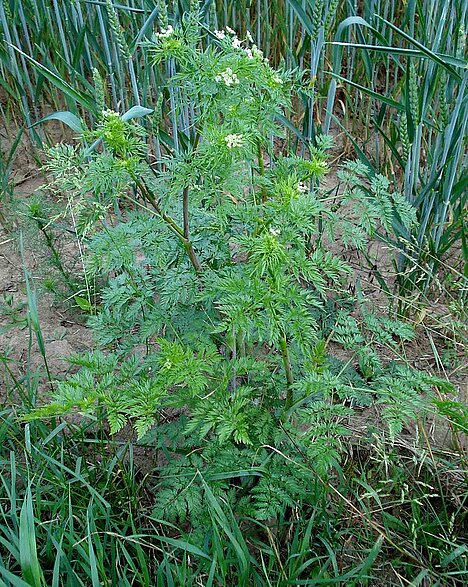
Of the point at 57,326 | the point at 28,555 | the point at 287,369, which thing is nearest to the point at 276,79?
the point at 287,369

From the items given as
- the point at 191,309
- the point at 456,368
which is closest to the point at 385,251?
the point at 456,368

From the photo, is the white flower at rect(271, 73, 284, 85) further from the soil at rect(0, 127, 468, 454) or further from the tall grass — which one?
the soil at rect(0, 127, 468, 454)

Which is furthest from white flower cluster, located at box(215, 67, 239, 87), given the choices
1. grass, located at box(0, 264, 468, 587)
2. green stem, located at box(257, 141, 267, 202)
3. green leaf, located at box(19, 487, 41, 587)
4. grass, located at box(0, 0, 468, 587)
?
green leaf, located at box(19, 487, 41, 587)

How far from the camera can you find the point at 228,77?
1086 mm

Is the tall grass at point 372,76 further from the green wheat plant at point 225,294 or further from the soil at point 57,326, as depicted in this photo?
the green wheat plant at point 225,294

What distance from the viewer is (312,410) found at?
50.0 inches

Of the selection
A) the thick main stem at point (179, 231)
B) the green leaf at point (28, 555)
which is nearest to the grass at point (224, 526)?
the green leaf at point (28, 555)

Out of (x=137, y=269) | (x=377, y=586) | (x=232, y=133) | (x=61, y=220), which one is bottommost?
(x=377, y=586)

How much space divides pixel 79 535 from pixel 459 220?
1259mm

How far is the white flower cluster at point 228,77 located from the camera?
3.56 ft

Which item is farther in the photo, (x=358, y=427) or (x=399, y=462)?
(x=358, y=427)

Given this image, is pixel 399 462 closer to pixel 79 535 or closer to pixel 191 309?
pixel 191 309

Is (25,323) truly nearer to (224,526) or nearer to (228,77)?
(224,526)

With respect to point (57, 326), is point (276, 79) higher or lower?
higher
